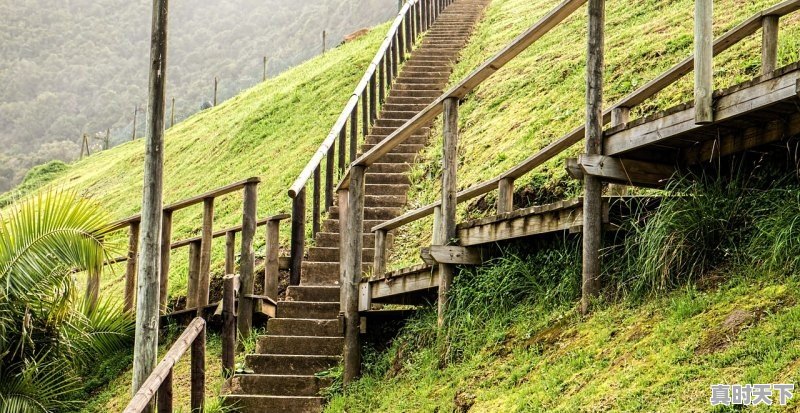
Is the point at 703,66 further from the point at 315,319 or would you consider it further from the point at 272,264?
the point at 272,264

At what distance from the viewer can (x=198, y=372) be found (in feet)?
28.9

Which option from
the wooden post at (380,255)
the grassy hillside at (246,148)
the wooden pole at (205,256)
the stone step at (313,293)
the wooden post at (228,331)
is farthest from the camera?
the grassy hillside at (246,148)

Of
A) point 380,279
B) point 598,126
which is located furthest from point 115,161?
point 598,126

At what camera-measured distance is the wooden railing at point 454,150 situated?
731 centimetres

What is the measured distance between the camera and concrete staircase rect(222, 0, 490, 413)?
9.54m

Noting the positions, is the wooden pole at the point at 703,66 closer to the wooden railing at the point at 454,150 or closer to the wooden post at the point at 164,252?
the wooden railing at the point at 454,150

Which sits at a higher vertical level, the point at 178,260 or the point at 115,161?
the point at 115,161

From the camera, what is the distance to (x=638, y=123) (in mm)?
6805

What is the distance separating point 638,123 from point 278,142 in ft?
42.7

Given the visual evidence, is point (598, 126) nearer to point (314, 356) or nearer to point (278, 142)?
point (314, 356)

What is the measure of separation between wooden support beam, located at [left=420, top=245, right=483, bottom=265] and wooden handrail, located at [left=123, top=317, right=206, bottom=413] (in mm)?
1956

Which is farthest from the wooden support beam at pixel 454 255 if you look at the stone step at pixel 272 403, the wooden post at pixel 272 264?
the wooden post at pixel 272 264

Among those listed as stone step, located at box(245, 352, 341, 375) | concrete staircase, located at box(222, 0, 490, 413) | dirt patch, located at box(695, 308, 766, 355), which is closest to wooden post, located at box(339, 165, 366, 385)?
concrete staircase, located at box(222, 0, 490, 413)

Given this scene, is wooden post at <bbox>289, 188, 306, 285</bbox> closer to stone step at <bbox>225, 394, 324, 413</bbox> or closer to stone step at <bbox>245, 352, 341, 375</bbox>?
stone step at <bbox>245, 352, 341, 375</bbox>
